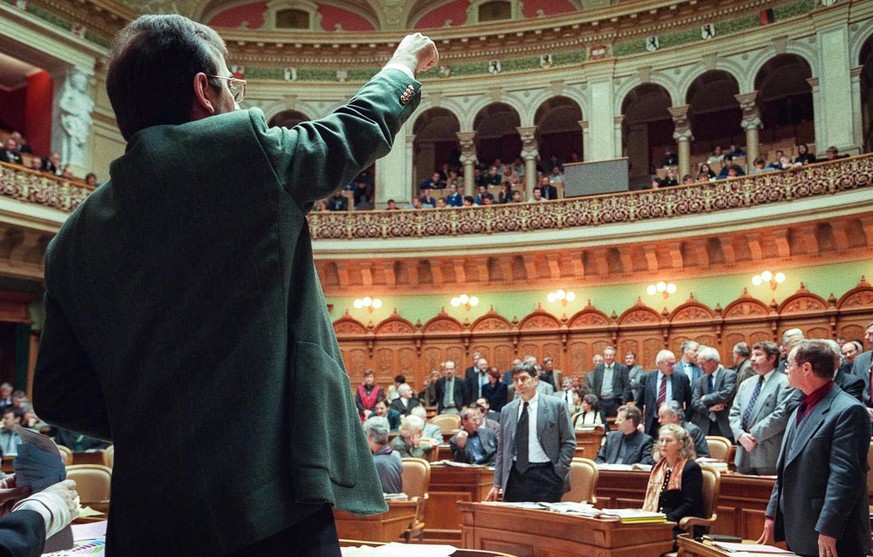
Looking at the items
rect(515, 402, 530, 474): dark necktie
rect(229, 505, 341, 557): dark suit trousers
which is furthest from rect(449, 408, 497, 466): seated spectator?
rect(229, 505, 341, 557): dark suit trousers

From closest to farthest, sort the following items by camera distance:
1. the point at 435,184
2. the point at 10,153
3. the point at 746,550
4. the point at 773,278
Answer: the point at 746,550
the point at 10,153
the point at 773,278
the point at 435,184

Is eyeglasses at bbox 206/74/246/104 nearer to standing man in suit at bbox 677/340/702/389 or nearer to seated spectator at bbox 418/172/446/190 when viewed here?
standing man in suit at bbox 677/340/702/389

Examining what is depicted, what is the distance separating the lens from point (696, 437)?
21.4ft

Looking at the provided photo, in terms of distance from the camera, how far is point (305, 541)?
1076 millimetres

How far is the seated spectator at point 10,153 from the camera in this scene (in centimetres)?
1359

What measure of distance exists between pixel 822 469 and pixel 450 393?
9825 millimetres

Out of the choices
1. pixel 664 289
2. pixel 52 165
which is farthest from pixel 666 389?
pixel 52 165

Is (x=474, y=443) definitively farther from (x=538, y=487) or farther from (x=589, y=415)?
(x=538, y=487)

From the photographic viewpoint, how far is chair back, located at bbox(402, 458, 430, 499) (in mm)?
6441

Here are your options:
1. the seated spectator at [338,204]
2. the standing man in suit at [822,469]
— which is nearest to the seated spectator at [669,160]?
the seated spectator at [338,204]

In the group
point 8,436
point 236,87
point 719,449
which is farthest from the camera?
point 8,436

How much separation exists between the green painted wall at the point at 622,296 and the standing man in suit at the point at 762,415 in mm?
8311

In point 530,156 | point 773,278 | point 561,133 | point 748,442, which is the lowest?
point 748,442

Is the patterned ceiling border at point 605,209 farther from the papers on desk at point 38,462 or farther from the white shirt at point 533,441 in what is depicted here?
the papers on desk at point 38,462
